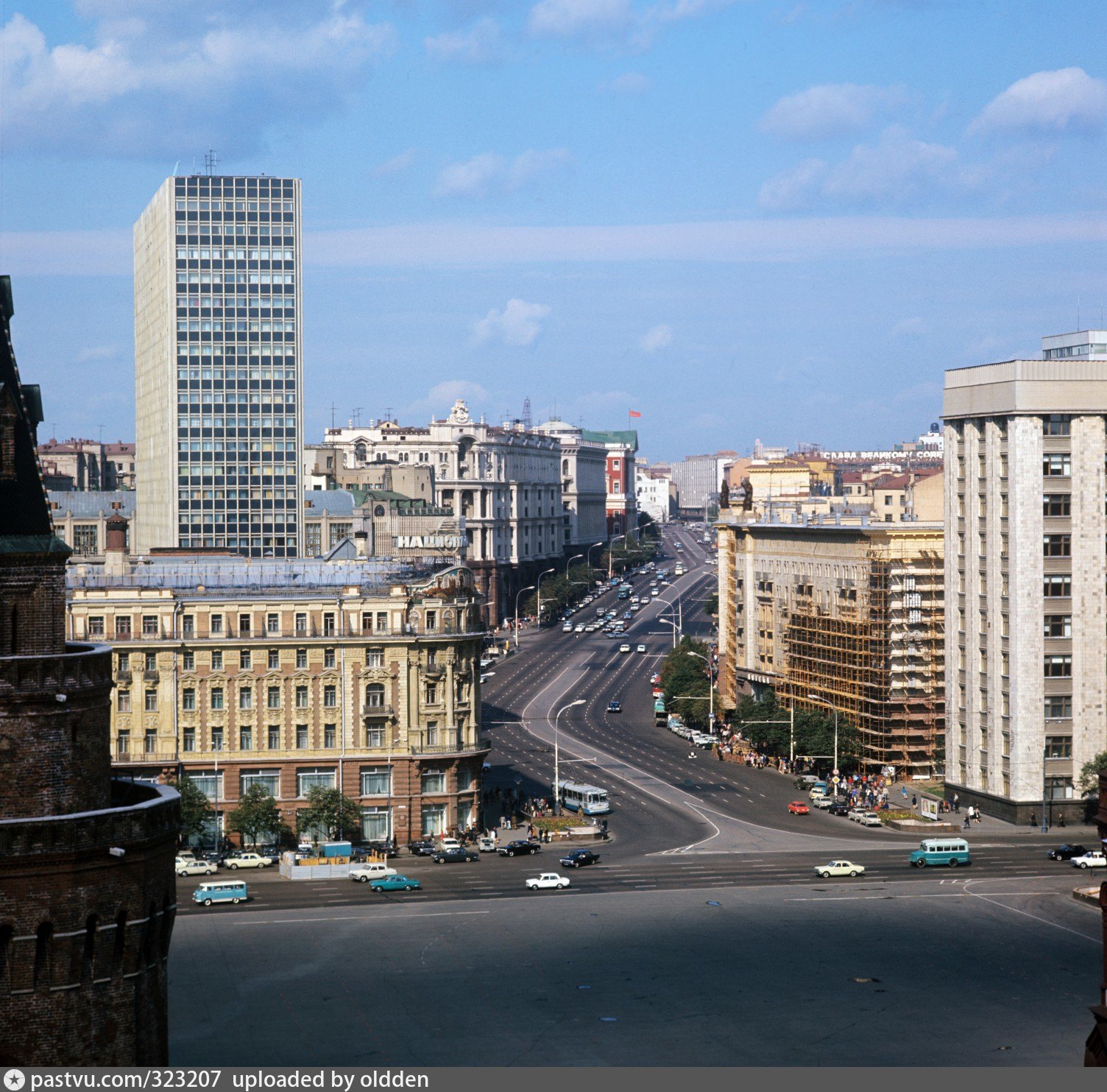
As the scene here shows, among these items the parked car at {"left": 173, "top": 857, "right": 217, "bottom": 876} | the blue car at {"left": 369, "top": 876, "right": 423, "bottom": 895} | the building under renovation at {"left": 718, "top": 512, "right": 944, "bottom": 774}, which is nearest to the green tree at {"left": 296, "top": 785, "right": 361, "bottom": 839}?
the parked car at {"left": 173, "top": 857, "right": 217, "bottom": 876}

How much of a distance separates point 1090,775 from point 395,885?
167 ft

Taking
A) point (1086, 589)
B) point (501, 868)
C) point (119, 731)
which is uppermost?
point (1086, 589)

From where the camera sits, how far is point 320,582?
12550cm

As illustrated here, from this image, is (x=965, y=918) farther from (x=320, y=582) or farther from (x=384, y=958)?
(x=320, y=582)

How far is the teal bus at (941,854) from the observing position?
111500 mm

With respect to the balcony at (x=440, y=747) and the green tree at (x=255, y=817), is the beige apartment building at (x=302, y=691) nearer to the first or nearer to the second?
the balcony at (x=440, y=747)

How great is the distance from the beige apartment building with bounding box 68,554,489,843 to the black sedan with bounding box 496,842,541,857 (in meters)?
4.83

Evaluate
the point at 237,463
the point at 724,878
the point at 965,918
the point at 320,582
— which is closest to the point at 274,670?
the point at 320,582

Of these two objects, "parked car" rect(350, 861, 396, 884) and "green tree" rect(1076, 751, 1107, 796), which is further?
"green tree" rect(1076, 751, 1107, 796)

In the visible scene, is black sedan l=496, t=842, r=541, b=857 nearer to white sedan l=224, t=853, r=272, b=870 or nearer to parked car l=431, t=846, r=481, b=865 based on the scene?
parked car l=431, t=846, r=481, b=865

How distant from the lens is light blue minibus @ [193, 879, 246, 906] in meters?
101

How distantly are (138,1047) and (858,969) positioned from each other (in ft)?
173

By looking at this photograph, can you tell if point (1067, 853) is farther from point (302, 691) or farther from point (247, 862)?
point (247, 862)

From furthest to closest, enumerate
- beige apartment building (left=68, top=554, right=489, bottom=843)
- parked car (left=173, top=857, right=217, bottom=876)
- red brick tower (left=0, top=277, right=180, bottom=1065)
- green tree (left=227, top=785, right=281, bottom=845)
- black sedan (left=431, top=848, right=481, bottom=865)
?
beige apartment building (left=68, top=554, right=489, bottom=843), black sedan (left=431, top=848, right=481, bottom=865), green tree (left=227, top=785, right=281, bottom=845), parked car (left=173, top=857, right=217, bottom=876), red brick tower (left=0, top=277, right=180, bottom=1065)
